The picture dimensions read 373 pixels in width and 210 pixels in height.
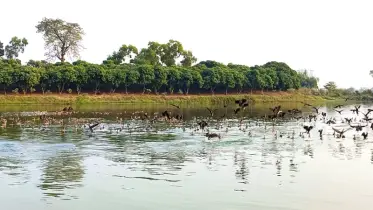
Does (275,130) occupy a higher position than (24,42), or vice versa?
(24,42)

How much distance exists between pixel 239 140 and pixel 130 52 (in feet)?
318

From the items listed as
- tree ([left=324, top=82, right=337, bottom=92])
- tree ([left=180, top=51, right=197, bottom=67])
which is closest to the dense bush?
tree ([left=180, top=51, right=197, bottom=67])

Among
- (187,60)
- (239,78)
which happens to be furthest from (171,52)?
(239,78)

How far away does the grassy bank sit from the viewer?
86062 mm

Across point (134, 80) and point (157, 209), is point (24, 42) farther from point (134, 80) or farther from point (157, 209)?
point (157, 209)

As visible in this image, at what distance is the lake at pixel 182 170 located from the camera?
18.4 metres

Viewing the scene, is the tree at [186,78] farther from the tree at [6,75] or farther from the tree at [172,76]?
the tree at [6,75]

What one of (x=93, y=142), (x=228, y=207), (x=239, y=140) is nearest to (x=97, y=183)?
(x=228, y=207)

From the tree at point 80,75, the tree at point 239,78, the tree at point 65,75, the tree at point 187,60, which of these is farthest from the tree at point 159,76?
the tree at point 187,60

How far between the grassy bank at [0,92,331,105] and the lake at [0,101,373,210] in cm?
4842

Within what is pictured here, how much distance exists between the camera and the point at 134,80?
319 feet

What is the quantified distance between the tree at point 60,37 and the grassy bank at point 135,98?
3387 cm

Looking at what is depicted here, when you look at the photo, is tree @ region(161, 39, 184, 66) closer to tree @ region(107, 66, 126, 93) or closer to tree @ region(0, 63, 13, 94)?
tree @ region(107, 66, 126, 93)

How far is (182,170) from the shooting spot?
930 inches
